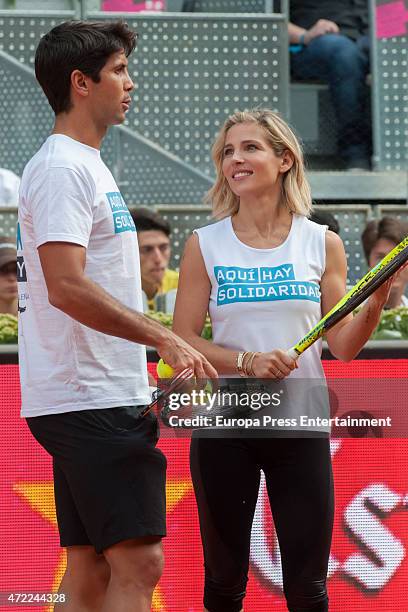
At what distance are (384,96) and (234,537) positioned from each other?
5.60 metres

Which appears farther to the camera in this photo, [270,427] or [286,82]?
[286,82]

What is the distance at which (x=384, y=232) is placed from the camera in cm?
656

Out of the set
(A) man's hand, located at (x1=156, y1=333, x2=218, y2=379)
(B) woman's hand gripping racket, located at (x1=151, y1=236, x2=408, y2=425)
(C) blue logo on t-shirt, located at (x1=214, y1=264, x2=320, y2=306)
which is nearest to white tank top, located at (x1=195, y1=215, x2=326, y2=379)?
(C) blue logo on t-shirt, located at (x1=214, y1=264, x2=320, y2=306)

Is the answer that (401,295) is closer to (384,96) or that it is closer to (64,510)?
(384,96)

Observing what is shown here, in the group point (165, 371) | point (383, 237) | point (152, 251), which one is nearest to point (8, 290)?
A: point (152, 251)

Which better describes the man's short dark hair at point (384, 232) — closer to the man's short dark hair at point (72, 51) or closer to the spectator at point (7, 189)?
the spectator at point (7, 189)

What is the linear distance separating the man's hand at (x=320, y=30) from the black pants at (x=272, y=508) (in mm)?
5759

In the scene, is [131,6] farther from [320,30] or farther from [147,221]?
[147,221]

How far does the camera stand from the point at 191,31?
327 inches

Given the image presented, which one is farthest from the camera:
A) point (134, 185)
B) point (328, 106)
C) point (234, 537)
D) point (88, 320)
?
point (328, 106)

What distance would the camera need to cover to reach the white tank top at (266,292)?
3.48 metres

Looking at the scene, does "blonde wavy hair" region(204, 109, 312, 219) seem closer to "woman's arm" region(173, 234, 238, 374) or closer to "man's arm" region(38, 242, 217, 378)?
"woman's arm" region(173, 234, 238, 374)

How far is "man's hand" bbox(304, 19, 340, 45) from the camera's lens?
341 inches

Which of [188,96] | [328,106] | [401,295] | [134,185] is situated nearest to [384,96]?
[328,106]
